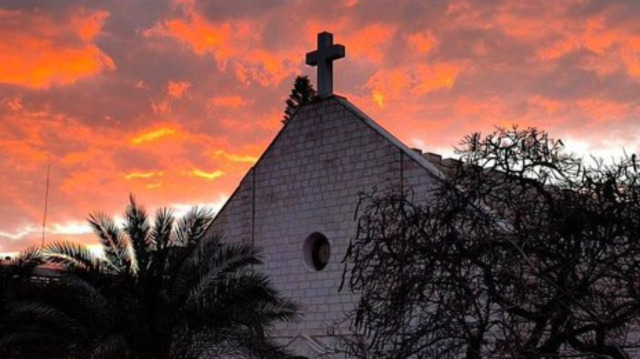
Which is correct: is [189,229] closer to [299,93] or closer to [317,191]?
[317,191]

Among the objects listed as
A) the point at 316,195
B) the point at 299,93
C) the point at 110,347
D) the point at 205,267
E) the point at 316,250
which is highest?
the point at 299,93

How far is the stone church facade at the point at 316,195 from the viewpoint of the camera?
21.0 meters

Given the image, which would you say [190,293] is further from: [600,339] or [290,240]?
[600,339]

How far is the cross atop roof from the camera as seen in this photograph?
22.7 metres

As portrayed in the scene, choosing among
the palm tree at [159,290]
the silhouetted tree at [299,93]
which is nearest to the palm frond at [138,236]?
the palm tree at [159,290]

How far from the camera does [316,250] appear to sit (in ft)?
72.9

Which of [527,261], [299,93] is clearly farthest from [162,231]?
[299,93]

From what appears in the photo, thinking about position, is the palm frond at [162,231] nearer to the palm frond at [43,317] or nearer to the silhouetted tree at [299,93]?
the palm frond at [43,317]

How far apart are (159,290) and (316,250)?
5.88 metres

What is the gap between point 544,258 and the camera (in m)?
9.75

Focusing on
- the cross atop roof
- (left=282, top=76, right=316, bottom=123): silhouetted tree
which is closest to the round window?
the cross atop roof

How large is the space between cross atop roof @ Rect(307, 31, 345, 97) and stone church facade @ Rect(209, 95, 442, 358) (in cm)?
38

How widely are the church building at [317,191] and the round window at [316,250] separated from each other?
0.07 ft

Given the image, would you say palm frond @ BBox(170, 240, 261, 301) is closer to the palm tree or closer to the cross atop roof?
the palm tree
